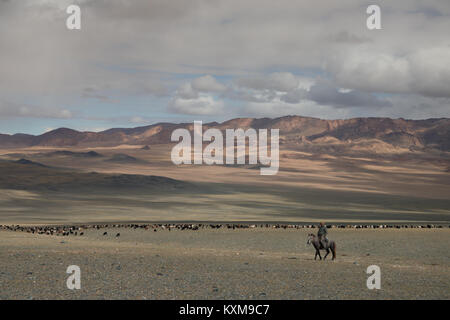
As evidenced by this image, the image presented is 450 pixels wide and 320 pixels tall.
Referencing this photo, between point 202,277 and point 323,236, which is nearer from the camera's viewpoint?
point 202,277

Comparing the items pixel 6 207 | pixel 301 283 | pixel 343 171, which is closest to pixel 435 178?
pixel 343 171

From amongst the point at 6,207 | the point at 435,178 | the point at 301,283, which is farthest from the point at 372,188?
the point at 301,283

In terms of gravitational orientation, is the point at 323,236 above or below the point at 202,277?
above

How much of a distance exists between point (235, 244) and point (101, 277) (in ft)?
Result: 52.3

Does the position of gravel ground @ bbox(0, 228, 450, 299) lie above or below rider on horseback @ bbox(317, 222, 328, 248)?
below

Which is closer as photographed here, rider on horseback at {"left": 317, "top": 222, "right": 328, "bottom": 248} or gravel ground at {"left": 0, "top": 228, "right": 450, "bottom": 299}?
gravel ground at {"left": 0, "top": 228, "right": 450, "bottom": 299}

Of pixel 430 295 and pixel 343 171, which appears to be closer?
pixel 430 295

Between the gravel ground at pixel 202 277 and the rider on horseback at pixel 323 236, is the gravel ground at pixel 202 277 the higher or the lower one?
the lower one

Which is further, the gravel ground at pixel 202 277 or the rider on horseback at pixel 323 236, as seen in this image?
the rider on horseback at pixel 323 236

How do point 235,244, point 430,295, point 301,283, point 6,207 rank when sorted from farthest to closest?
point 6,207
point 235,244
point 301,283
point 430,295
